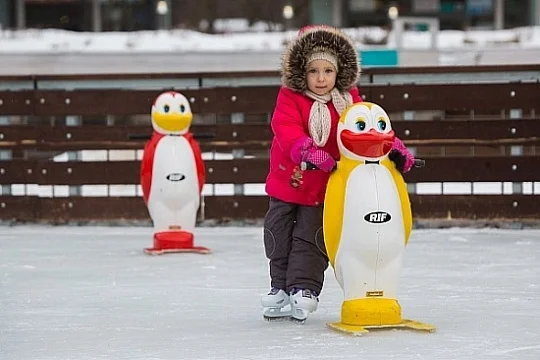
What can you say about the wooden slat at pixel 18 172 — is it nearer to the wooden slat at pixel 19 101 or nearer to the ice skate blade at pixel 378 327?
the wooden slat at pixel 19 101

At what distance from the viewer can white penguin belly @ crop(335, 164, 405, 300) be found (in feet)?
16.5

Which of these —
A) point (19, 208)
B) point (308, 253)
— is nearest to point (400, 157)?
point (308, 253)

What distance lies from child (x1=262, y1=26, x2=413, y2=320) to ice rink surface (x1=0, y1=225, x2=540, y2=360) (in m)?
0.19

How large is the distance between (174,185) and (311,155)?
3.25 m

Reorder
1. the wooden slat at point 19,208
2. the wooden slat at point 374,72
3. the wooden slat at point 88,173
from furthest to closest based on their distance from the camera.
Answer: the wooden slat at point 19,208 → the wooden slat at point 88,173 → the wooden slat at point 374,72

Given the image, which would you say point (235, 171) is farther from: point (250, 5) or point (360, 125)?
point (250, 5)

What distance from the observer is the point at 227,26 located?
89.9 ft

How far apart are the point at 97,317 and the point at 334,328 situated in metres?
1.16

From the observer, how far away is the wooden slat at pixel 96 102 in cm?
1095

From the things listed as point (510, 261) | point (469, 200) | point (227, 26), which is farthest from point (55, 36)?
point (510, 261)

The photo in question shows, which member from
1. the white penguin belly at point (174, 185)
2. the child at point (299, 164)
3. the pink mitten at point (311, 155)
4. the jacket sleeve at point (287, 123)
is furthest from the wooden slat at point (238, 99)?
the pink mitten at point (311, 155)

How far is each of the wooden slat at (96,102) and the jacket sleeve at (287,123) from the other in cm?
544

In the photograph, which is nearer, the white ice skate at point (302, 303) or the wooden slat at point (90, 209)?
the white ice skate at point (302, 303)

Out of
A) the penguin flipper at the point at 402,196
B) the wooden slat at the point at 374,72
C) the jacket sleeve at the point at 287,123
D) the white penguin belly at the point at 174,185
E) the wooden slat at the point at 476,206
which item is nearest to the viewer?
the penguin flipper at the point at 402,196
